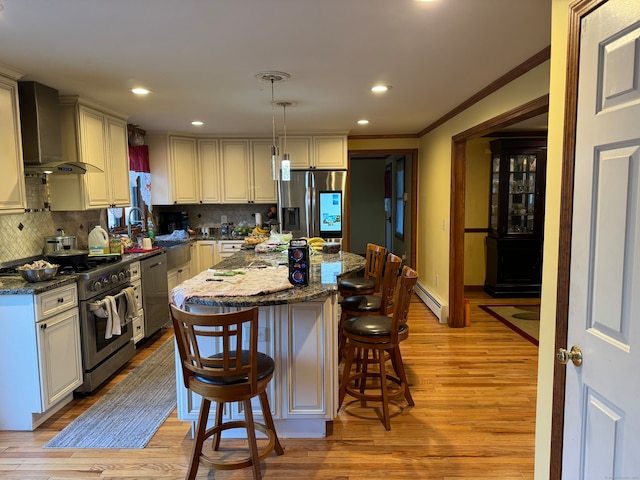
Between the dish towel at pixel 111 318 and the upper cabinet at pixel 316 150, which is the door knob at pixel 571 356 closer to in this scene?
the dish towel at pixel 111 318

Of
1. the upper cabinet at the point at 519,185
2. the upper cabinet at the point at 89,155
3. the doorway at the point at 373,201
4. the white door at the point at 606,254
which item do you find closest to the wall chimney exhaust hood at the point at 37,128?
the upper cabinet at the point at 89,155

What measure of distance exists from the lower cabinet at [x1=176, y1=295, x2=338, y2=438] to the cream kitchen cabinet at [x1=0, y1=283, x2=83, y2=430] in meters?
0.95

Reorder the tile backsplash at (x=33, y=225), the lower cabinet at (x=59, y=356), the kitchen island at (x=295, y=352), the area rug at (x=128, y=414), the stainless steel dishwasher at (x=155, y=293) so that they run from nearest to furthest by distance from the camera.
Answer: the kitchen island at (x=295, y=352)
the area rug at (x=128, y=414)
the lower cabinet at (x=59, y=356)
the tile backsplash at (x=33, y=225)
the stainless steel dishwasher at (x=155, y=293)

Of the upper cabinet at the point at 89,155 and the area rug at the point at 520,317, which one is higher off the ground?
the upper cabinet at the point at 89,155

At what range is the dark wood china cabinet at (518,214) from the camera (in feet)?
18.6

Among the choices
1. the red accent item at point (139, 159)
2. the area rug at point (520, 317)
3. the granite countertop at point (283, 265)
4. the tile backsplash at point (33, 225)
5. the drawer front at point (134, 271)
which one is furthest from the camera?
the red accent item at point (139, 159)

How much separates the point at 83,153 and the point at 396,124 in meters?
3.46

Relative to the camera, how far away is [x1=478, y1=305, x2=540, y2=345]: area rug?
4337 mm

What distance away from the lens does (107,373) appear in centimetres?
325

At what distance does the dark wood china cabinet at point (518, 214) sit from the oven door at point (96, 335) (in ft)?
15.8

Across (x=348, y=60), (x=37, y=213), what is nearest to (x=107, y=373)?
(x=37, y=213)

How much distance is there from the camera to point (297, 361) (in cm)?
239

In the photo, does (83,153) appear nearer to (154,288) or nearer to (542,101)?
(154,288)

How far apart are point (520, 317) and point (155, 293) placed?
417 cm
